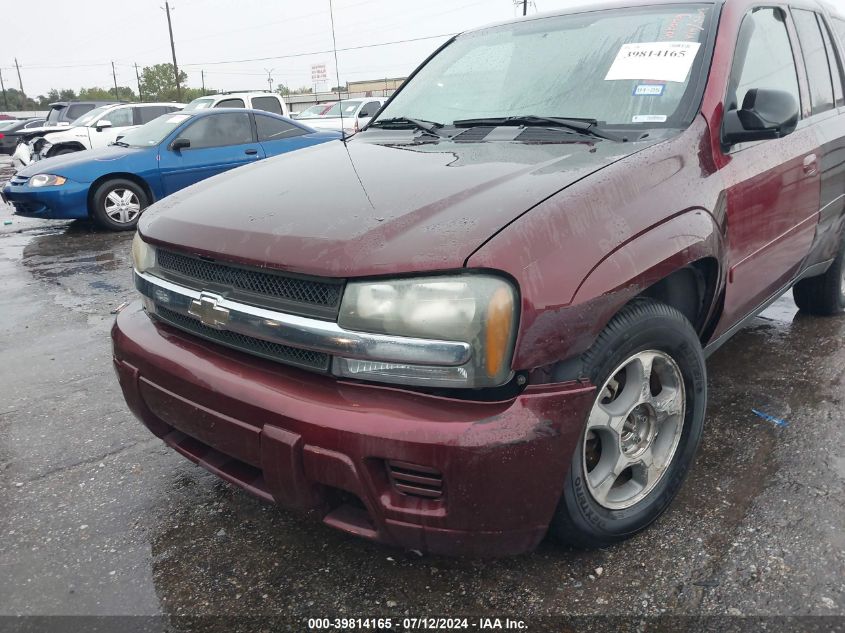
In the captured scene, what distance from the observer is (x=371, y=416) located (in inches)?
62.5

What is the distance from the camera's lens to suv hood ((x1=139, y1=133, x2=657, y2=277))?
1.64 meters

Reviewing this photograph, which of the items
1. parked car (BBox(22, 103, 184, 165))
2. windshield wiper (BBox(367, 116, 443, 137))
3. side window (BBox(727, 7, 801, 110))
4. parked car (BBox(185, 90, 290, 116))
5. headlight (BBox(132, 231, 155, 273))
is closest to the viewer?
headlight (BBox(132, 231, 155, 273))

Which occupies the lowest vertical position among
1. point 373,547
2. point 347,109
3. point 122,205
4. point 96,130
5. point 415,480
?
point 373,547

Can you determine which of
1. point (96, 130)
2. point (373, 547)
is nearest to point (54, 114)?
point (96, 130)

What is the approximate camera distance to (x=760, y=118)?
2.27 metres

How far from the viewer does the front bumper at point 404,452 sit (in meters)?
1.55

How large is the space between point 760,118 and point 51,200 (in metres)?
7.78

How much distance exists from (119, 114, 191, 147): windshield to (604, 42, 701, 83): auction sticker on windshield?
23.7ft

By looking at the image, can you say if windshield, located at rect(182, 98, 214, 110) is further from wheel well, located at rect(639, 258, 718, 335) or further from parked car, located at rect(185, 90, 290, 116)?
wheel well, located at rect(639, 258, 718, 335)

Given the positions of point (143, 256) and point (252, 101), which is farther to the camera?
point (252, 101)

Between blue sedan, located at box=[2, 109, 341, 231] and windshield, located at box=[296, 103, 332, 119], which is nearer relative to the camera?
blue sedan, located at box=[2, 109, 341, 231]

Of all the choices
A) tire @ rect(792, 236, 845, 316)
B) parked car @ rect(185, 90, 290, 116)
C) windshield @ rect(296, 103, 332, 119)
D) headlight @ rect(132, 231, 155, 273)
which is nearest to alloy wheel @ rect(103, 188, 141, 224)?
parked car @ rect(185, 90, 290, 116)

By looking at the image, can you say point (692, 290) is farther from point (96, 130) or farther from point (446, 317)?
point (96, 130)

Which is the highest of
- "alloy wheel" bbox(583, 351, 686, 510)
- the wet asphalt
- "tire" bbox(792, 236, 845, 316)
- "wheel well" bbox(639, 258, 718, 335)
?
"wheel well" bbox(639, 258, 718, 335)
